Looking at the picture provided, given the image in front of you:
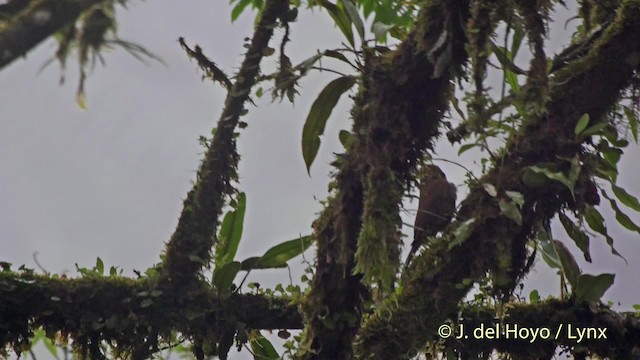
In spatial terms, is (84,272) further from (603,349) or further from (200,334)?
(603,349)

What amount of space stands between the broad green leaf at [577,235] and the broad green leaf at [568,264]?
0.04m

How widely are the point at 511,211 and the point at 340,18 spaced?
26.0 inches

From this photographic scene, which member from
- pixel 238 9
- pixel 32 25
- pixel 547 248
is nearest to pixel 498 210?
pixel 547 248

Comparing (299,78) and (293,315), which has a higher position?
(299,78)

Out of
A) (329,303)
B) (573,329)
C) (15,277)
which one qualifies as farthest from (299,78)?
(573,329)

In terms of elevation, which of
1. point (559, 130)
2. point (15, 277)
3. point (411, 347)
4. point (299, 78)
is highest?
point (299, 78)

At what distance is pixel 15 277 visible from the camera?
1747 mm

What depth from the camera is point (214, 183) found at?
183 centimetres

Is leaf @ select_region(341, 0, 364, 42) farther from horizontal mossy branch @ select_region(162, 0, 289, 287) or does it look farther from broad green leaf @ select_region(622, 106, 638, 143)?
broad green leaf @ select_region(622, 106, 638, 143)

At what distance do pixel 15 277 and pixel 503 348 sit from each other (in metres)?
1.18

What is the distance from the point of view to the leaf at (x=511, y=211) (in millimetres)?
1528

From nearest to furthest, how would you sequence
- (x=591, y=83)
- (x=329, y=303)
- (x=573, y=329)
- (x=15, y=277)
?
(x=329, y=303)
(x=591, y=83)
(x=15, y=277)
(x=573, y=329)

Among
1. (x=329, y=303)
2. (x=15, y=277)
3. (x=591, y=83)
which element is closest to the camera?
(x=329, y=303)

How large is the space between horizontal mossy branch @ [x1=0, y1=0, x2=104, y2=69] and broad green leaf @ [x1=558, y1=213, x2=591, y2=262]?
4.18ft
